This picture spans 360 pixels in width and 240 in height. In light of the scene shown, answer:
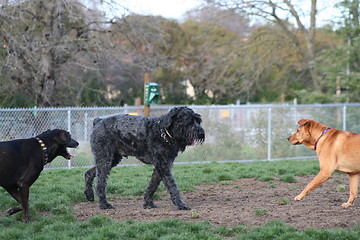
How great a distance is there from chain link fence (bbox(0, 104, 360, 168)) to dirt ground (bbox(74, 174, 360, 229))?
4.47 m

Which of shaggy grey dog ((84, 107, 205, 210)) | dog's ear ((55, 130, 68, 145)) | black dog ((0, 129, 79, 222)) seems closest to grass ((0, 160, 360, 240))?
black dog ((0, 129, 79, 222))

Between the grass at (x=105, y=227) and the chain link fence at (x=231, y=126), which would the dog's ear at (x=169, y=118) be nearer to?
the grass at (x=105, y=227)

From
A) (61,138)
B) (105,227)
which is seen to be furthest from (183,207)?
(61,138)

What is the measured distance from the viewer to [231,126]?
48.4 feet

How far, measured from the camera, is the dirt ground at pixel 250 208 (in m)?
6.17

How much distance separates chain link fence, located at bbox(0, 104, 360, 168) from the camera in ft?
39.9

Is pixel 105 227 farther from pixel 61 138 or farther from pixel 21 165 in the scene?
pixel 61 138

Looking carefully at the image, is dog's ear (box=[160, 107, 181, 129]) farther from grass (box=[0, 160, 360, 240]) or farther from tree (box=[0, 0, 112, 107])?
tree (box=[0, 0, 112, 107])

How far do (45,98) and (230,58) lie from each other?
36.4 ft

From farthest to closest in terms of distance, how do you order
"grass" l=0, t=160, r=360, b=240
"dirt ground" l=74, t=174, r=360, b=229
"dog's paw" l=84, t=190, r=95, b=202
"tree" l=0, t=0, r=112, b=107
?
1. "tree" l=0, t=0, r=112, b=107
2. "dog's paw" l=84, t=190, r=95, b=202
3. "dirt ground" l=74, t=174, r=360, b=229
4. "grass" l=0, t=160, r=360, b=240

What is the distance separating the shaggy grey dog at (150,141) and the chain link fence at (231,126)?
16.3ft

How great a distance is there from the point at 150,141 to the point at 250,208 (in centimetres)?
165

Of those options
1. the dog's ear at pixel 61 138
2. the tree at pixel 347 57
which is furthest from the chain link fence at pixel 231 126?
the dog's ear at pixel 61 138

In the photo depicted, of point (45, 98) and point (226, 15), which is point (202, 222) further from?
point (226, 15)
